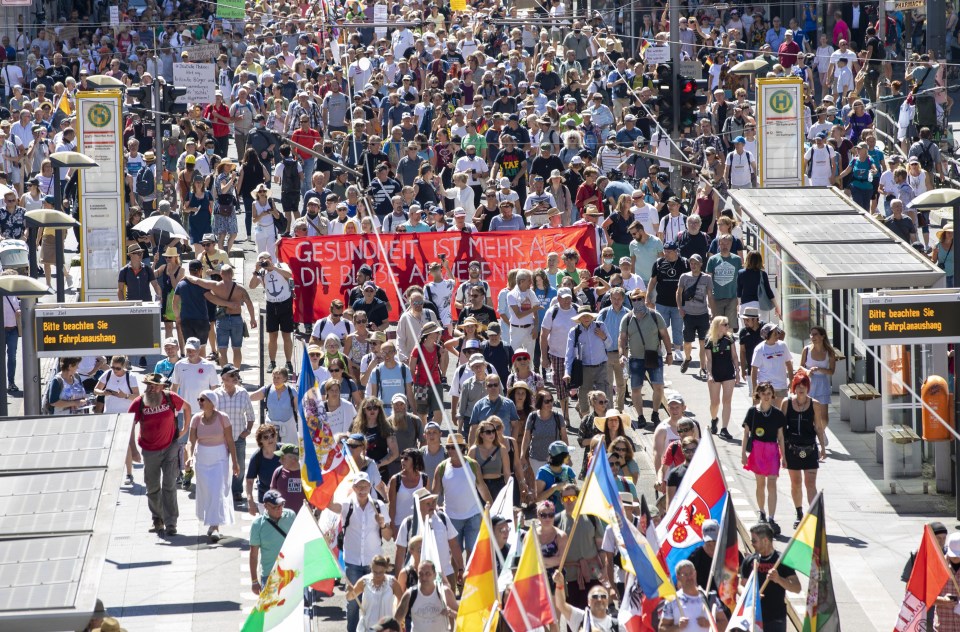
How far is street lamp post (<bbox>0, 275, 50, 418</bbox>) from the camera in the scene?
56.7 ft

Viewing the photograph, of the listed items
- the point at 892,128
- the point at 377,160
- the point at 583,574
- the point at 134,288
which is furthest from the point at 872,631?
the point at 892,128

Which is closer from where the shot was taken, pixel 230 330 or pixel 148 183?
pixel 230 330

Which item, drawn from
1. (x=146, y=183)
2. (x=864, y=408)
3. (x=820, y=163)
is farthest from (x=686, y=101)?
(x=864, y=408)

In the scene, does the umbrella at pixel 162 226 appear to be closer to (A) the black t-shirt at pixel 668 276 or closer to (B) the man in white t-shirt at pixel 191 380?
(B) the man in white t-shirt at pixel 191 380

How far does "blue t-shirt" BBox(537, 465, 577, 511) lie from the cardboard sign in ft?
56.2

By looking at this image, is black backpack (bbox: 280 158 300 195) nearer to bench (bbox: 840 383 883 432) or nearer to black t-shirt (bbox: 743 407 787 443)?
bench (bbox: 840 383 883 432)

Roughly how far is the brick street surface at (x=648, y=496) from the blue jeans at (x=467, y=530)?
112 centimetres

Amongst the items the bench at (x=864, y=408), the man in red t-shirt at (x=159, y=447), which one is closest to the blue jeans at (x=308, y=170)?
the bench at (x=864, y=408)

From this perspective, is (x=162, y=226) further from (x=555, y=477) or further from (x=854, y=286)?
(x=555, y=477)

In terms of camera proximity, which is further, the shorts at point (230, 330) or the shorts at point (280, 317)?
the shorts at point (280, 317)

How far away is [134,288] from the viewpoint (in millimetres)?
23266

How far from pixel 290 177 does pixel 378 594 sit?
14.6 metres

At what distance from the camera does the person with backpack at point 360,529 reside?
52.7ft

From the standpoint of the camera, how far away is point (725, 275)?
22219 millimetres
